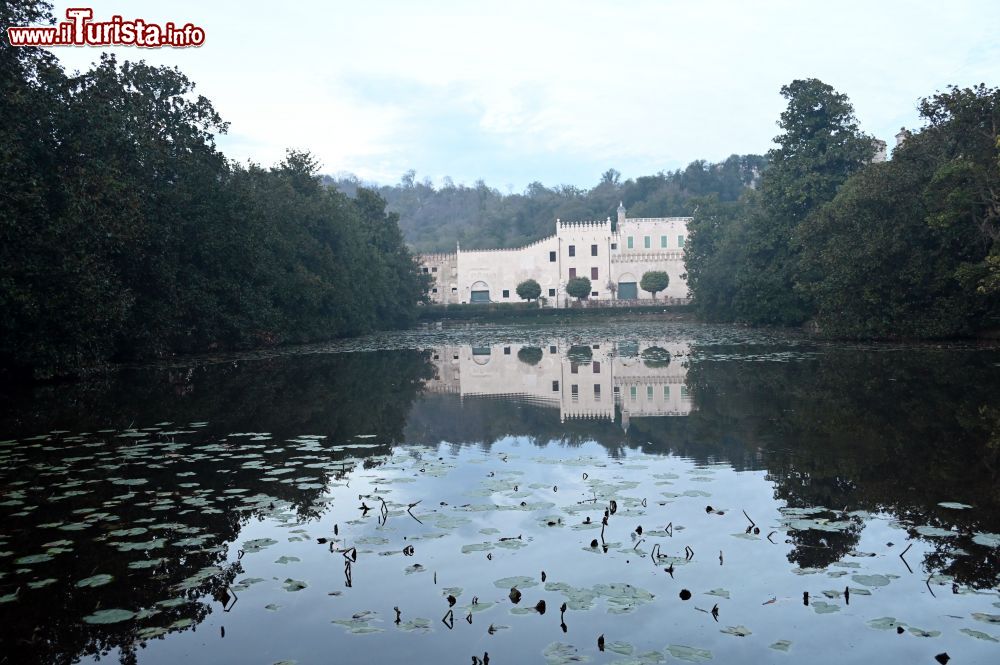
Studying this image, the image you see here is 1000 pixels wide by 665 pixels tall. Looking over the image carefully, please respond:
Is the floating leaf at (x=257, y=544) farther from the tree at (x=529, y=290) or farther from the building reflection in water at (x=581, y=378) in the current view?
the tree at (x=529, y=290)

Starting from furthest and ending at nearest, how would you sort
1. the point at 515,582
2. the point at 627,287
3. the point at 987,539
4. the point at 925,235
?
the point at 627,287 < the point at 925,235 < the point at 987,539 < the point at 515,582

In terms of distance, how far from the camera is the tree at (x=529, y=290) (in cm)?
7119

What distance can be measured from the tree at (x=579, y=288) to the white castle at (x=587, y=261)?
39.1 inches

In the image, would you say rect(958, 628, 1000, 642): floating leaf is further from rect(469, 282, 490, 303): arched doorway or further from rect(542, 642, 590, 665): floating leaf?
rect(469, 282, 490, 303): arched doorway

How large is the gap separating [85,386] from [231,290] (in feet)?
32.5

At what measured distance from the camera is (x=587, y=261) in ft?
242

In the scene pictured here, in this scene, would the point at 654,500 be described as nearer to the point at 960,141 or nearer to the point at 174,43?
the point at 174,43

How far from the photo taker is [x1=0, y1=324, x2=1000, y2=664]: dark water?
4070 mm

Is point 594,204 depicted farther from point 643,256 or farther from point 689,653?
point 689,653

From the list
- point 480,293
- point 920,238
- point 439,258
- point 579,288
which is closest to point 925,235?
point 920,238

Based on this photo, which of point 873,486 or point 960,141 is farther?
point 960,141

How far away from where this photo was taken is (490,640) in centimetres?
404

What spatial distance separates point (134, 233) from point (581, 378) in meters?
10.6

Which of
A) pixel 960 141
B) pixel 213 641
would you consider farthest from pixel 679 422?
pixel 960 141
